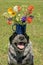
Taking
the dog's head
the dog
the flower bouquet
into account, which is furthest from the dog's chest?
the flower bouquet

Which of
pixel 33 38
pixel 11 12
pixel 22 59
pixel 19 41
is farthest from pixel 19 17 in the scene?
pixel 33 38

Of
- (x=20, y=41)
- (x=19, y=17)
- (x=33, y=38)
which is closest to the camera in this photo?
(x=20, y=41)

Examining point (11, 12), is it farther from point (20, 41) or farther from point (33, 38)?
point (33, 38)

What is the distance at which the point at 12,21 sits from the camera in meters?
5.04

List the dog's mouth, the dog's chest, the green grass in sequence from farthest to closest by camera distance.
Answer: the green grass → the dog's chest → the dog's mouth

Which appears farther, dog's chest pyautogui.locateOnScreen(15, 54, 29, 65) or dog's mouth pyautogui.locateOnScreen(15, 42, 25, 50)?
dog's chest pyautogui.locateOnScreen(15, 54, 29, 65)

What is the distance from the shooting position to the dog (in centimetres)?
490

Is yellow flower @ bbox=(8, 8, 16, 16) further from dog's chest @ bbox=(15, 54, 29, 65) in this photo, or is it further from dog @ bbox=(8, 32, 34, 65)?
dog's chest @ bbox=(15, 54, 29, 65)

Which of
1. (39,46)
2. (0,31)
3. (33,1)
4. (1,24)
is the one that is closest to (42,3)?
(33,1)

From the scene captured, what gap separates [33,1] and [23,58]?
13.8m

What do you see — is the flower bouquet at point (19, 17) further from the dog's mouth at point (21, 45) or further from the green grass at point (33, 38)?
the green grass at point (33, 38)

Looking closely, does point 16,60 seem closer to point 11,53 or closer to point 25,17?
point 11,53

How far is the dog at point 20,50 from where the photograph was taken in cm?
490

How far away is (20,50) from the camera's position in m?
4.91
